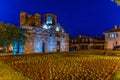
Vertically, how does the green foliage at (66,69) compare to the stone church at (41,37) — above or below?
below

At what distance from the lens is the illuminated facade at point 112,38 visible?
276 feet

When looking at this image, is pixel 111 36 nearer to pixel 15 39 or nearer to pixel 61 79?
pixel 15 39

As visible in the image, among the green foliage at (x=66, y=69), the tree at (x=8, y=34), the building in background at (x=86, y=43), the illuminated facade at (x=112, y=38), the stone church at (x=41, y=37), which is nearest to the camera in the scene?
the green foliage at (x=66, y=69)

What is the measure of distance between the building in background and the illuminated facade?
3290 millimetres

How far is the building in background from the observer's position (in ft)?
299

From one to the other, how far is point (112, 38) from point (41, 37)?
37.3 m

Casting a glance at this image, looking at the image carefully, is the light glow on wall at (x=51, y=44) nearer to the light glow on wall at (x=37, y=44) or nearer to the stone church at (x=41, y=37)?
the stone church at (x=41, y=37)

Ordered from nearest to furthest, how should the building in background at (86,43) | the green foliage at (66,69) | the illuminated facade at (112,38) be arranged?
the green foliage at (66,69), the illuminated facade at (112,38), the building in background at (86,43)

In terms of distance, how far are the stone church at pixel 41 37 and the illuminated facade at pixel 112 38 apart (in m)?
22.5

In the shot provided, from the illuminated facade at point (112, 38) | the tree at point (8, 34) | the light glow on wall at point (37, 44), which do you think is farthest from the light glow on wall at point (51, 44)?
the illuminated facade at point (112, 38)

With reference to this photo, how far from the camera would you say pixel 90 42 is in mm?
93750

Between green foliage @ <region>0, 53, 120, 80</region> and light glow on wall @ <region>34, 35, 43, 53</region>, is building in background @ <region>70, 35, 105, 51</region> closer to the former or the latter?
light glow on wall @ <region>34, 35, 43, 53</region>

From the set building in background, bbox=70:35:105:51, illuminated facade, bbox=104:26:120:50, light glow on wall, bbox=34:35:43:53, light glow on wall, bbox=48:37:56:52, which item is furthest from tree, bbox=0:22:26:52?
building in background, bbox=70:35:105:51

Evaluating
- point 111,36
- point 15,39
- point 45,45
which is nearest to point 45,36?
point 45,45
